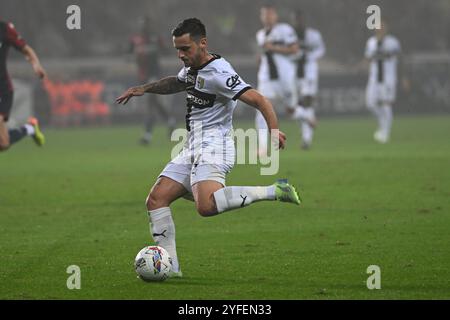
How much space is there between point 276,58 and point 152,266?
13224 millimetres

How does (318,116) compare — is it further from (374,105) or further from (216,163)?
(216,163)

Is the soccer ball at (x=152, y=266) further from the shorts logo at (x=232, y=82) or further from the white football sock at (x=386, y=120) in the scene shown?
the white football sock at (x=386, y=120)

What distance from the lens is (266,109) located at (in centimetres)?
880

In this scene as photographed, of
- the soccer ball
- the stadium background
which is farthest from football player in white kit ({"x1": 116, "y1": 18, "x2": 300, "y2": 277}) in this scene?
the stadium background

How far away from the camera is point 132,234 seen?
11.5 m

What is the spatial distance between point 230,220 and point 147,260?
3.96 metres

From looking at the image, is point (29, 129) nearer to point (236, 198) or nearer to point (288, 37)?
point (288, 37)

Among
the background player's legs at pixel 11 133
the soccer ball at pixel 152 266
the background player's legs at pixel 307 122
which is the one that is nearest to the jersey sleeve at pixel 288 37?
the background player's legs at pixel 307 122

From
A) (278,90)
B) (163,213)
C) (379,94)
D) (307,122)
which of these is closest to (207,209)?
(163,213)

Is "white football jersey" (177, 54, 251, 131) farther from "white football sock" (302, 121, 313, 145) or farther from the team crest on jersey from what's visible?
"white football sock" (302, 121, 313, 145)

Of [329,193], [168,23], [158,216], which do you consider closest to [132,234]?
[158,216]

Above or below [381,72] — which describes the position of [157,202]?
below

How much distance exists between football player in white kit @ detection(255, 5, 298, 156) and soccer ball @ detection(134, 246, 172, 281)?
12257 millimetres

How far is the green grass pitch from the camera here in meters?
8.43
